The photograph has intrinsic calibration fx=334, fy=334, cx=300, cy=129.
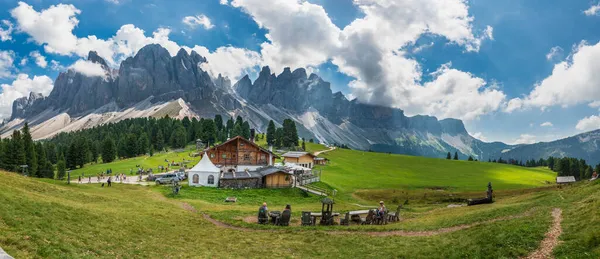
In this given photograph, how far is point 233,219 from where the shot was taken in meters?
30.1

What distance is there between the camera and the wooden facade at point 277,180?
208 ft

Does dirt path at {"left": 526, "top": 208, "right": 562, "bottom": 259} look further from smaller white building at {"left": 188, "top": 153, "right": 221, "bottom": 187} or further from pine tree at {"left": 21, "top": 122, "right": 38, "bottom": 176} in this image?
pine tree at {"left": 21, "top": 122, "right": 38, "bottom": 176}

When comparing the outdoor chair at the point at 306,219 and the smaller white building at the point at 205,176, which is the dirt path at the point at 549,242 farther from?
the smaller white building at the point at 205,176

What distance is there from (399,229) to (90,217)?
67.9 feet

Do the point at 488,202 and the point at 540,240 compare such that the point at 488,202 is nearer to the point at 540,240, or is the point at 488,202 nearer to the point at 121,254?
the point at 540,240

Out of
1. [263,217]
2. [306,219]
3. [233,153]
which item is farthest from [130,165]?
[306,219]

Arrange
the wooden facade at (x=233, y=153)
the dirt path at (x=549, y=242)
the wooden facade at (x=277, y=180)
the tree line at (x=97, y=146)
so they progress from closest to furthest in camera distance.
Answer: the dirt path at (x=549, y=242) → the wooden facade at (x=277, y=180) → the wooden facade at (x=233, y=153) → the tree line at (x=97, y=146)

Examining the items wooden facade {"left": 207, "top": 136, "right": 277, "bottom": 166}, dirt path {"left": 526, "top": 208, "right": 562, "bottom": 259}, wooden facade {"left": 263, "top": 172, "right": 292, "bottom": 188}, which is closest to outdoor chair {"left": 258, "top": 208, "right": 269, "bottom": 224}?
dirt path {"left": 526, "top": 208, "right": 562, "bottom": 259}

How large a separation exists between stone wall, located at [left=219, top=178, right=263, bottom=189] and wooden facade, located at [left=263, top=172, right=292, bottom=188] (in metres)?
1.41

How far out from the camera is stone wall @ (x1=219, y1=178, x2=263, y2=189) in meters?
61.9

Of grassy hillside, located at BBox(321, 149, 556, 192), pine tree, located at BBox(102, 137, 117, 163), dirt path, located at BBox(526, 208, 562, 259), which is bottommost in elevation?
grassy hillside, located at BBox(321, 149, 556, 192)

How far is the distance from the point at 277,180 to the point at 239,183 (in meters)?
7.15

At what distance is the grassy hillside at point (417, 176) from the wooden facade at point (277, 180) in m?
12.8

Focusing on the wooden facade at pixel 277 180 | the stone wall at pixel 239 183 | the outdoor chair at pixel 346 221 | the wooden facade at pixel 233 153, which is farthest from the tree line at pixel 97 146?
the outdoor chair at pixel 346 221
